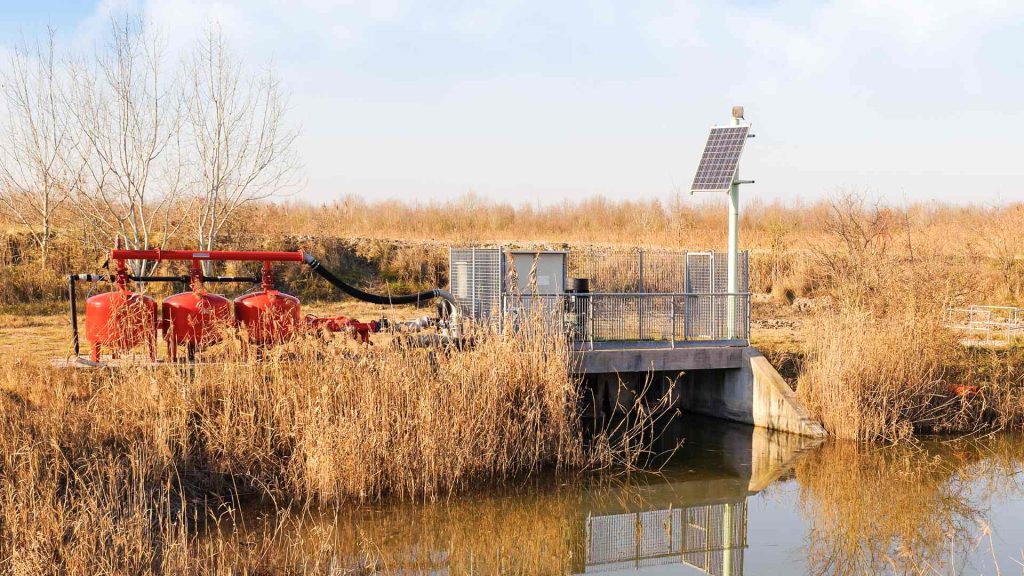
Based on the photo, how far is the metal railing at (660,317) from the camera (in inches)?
558

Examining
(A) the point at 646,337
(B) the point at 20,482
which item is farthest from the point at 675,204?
(B) the point at 20,482

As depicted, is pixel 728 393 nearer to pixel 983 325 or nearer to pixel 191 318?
pixel 983 325

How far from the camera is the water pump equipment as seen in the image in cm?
1180

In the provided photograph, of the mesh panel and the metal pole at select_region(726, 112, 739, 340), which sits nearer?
the mesh panel

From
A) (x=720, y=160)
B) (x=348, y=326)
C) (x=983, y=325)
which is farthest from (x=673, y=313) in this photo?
(x=983, y=325)

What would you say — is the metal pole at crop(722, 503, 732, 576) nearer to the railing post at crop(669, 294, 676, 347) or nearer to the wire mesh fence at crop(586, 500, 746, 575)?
the wire mesh fence at crop(586, 500, 746, 575)

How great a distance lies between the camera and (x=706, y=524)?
36.1ft

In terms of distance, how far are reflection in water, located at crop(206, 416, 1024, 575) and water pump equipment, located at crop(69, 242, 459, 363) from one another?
8.84 feet

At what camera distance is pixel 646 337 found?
592 inches

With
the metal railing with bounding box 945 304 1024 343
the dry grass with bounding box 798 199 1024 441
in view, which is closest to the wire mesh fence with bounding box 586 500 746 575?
the dry grass with bounding box 798 199 1024 441

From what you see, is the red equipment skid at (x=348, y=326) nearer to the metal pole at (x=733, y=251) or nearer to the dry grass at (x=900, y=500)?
the metal pole at (x=733, y=251)

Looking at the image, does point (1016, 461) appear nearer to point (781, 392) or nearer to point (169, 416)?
point (781, 392)

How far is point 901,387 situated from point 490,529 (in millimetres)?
7063

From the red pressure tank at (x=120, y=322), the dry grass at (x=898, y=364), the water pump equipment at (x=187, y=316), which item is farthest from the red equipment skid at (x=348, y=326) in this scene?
the dry grass at (x=898, y=364)
